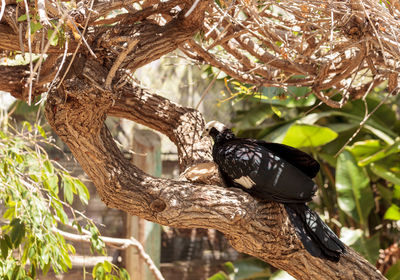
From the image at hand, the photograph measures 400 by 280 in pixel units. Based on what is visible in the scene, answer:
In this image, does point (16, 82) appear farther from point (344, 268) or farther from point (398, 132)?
point (398, 132)

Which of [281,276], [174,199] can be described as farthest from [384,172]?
[174,199]

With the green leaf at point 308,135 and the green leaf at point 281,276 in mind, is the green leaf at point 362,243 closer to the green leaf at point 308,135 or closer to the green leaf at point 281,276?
the green leaf at point 281,276

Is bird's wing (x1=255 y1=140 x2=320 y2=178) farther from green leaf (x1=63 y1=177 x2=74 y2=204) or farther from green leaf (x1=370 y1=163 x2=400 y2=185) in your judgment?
green leaf (x1=370 y1=163 x2=400 y2=185)

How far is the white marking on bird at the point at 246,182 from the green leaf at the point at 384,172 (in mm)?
2486

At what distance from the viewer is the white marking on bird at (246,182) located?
1.97m

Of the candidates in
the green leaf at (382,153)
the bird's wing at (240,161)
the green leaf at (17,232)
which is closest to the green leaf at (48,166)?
the green leaf at (17,232)

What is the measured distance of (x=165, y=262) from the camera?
4.68 m

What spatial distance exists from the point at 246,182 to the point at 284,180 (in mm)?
147

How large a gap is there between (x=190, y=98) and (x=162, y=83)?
30cm

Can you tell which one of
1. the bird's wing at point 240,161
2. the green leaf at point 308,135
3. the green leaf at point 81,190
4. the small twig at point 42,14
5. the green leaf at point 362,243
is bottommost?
the green leaf at point 362,243

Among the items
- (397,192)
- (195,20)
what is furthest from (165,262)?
(195,20)

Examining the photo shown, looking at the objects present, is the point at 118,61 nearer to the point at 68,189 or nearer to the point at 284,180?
the point at 284,180

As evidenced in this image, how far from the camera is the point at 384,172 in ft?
13.9

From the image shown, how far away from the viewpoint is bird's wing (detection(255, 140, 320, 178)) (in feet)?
6.97
